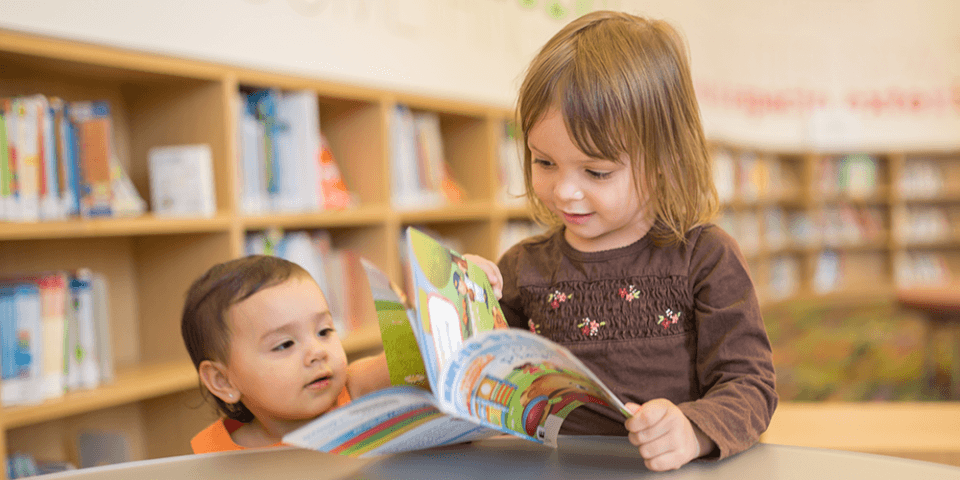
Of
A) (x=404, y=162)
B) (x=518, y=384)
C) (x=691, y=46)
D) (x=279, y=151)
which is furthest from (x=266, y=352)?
(x=691, y=46)

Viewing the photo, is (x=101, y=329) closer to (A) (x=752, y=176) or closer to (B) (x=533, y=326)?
(B) (x=533, y=326)

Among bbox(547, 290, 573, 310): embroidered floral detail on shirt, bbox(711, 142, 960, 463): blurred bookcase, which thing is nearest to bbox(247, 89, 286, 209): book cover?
bbox(547, 290, 573, 310): embroidered floral detail on shirt

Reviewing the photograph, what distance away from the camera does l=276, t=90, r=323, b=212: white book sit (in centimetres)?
242

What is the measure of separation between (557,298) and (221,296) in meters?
0.47

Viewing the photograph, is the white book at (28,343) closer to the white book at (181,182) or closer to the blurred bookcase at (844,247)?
the white book at (181,182)

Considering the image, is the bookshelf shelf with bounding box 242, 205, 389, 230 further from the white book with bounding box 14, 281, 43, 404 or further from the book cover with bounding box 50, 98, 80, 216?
the white book with bounding box 14, 281, 43, 404

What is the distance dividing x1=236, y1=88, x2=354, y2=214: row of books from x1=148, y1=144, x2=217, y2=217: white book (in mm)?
181

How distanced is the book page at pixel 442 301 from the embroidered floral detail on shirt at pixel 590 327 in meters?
0.25

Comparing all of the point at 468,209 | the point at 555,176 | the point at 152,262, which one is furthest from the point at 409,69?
the point at 555,176

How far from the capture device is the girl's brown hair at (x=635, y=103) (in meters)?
0.90

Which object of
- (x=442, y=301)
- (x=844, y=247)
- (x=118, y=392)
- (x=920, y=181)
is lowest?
(x=844, y=247)

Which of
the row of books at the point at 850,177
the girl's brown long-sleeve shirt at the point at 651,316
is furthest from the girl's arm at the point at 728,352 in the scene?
the row of books at the point at 850,177

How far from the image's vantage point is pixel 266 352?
0.99 meters

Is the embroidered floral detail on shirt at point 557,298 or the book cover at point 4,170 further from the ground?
the book cover at point 4,170
